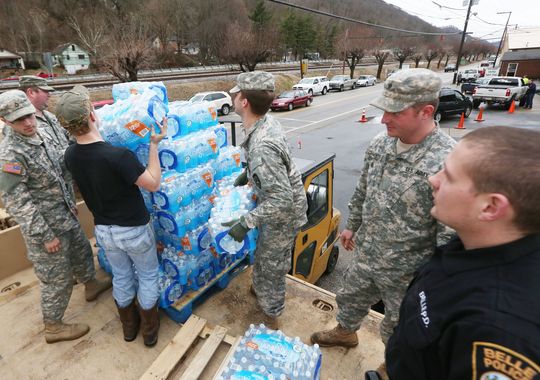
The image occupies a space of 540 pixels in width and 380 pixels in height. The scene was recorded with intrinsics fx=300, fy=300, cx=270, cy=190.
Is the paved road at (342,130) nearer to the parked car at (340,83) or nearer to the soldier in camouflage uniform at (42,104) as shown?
the soldier in camouflage uniform at (42,104)

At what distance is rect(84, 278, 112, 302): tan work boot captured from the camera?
2.98 m

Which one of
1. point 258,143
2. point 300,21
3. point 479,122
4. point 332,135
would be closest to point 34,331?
point 258,143

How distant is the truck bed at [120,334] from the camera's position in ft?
7.30

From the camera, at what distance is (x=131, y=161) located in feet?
6.70

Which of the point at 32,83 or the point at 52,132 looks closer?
the point at 52,132

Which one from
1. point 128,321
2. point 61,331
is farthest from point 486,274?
point 61,331

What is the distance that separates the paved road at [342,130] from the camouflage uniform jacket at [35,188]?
347 centimetres

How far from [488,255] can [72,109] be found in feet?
7.60

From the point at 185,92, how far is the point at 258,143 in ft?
77.3

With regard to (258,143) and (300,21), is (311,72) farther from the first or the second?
(258,143)

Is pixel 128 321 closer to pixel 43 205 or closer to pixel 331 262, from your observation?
pixel 43 205

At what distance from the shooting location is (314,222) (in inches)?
145

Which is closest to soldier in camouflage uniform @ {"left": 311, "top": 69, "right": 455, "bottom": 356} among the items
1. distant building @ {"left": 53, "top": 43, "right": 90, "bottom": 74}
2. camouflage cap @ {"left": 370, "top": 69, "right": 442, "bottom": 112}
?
camouflage cap @ {"left": 370, "top": 69, "right": 442, "bottom": 112}

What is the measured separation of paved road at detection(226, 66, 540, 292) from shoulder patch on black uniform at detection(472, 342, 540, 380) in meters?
3.78
